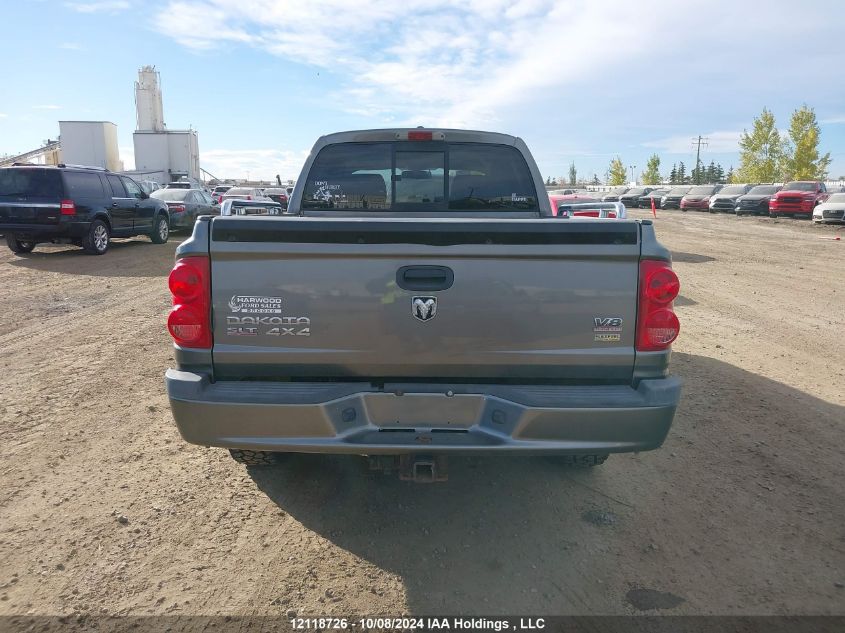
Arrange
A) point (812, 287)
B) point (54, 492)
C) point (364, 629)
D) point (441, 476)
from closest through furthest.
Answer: point (364, 629) < point (441, 476) < point (54, 492) < point (812, 287)

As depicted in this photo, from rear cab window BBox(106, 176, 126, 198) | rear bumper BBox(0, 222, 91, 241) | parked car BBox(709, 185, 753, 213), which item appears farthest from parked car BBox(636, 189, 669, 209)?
rear bumper BBox(0, 222, 91, 241)

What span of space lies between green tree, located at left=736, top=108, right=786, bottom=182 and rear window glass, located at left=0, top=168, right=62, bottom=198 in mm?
67968

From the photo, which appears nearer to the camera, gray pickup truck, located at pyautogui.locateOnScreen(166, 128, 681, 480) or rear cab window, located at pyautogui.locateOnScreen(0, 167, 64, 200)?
gray pickup truck, located at pyautogui.locateOnScreen(166, 128, 681, 480)

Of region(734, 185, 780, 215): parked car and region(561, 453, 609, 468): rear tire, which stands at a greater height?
region(734, 185, 780, 215): parked car

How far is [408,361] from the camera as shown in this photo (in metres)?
2.81

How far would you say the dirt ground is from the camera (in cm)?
277

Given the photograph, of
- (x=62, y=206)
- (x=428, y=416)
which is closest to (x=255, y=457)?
(x=428, y=416)

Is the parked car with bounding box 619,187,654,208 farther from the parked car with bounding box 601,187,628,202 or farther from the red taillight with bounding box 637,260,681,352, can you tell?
the red taillight with bounding box 637,260,681,352

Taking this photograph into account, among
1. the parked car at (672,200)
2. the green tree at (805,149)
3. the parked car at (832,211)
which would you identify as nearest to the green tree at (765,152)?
the green tree at (805,149)

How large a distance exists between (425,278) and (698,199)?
45560mm

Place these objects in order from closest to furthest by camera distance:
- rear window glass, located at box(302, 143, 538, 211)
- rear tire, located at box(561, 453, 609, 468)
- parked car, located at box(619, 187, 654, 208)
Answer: rear tire, located at box(561, 453, 609, 468), rear window glass, located at box(302, 143, 538, 211), parked car, located at box(619, 187, 654, 208)

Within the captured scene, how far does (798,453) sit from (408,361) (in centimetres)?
321

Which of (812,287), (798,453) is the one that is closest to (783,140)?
(812,287)

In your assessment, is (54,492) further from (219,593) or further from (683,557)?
(683,557)
